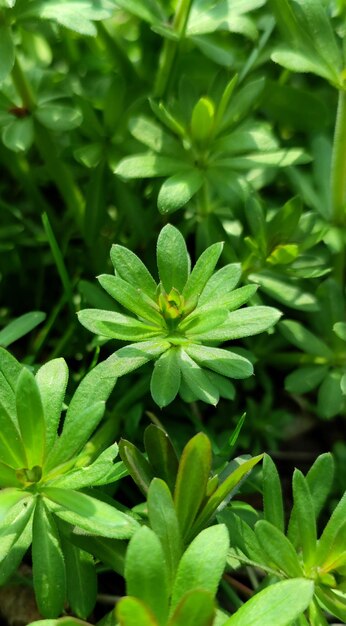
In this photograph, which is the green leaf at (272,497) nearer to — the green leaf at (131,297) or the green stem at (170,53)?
the green leaf at (131,297)

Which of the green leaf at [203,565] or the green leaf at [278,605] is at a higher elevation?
the green leaf at [203,565]

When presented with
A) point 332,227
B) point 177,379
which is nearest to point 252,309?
point 177,379

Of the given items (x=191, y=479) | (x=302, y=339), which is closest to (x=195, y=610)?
(x=191, y=479)

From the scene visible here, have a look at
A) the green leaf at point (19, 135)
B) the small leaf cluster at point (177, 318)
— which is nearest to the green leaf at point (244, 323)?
the small leaf cluster at point (177, 318)

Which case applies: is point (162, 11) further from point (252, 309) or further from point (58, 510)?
point (58, 510)

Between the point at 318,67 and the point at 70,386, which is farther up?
the point at 318,67

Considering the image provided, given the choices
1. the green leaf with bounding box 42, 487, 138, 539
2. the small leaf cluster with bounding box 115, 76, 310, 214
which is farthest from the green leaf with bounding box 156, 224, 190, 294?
the green leaf with bounding box 42, 487, 138, 539
